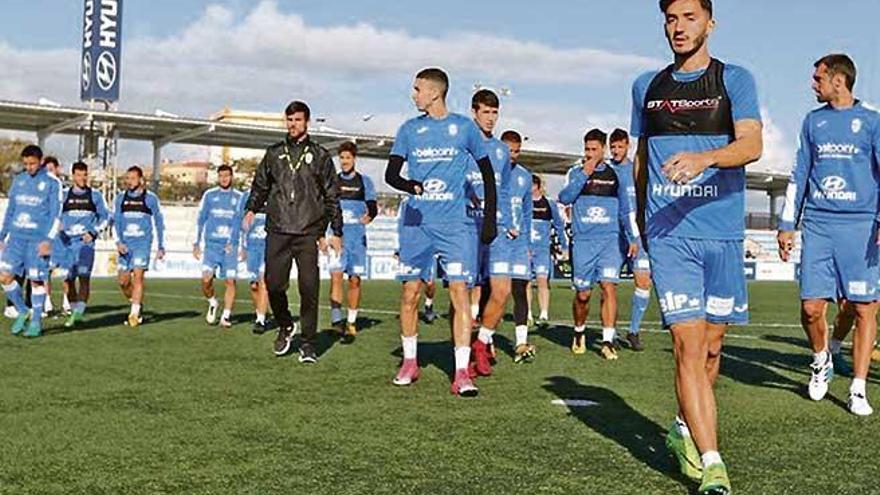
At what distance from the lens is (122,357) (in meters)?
9.52

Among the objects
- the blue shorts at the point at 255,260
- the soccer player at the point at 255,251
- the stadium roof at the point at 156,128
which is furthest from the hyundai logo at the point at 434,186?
the stadium roof at the point at 156,128

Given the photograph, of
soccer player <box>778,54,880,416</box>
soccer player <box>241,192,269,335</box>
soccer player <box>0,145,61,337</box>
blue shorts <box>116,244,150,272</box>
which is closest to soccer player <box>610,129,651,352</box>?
soccer player <box>778,54,880,416</box>

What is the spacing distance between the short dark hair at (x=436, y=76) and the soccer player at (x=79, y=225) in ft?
25.5

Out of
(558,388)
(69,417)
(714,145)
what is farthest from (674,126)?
(69,417)

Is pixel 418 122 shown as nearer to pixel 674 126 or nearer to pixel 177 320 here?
pixel 674 126

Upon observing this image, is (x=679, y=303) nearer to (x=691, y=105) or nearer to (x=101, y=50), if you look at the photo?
(x=691, y=105)

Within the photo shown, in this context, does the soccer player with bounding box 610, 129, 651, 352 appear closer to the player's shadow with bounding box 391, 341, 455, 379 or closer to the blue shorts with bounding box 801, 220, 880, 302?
the player's shadow with bounding box 391, 341, 455, 379

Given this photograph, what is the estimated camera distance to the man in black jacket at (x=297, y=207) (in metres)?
9.82

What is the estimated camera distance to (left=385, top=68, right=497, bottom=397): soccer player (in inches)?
306

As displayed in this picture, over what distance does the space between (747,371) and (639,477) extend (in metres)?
4.64

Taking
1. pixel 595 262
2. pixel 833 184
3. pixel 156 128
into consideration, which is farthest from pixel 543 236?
pixel 156 128

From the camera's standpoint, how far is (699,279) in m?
4.73

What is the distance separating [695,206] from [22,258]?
30.4ft

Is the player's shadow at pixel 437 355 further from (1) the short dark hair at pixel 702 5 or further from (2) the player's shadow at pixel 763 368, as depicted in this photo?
(1) the short dark hair at pixel 702 5
